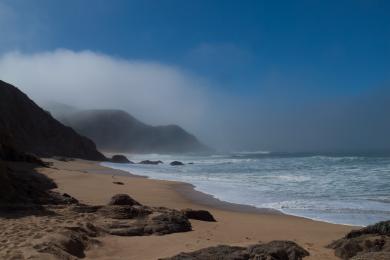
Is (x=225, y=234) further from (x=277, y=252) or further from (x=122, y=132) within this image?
(x=122, y=132)

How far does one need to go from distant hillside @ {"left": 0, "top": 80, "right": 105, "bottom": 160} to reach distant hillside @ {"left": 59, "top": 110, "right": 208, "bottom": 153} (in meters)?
70.7

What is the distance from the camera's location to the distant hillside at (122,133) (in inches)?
5551

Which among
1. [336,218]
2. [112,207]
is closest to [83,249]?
[112,207]

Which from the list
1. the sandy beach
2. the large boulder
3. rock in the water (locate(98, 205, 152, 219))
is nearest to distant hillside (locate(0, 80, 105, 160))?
the sandy beach

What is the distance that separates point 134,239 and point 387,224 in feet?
14.4

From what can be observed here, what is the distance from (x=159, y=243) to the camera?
7.15 meters

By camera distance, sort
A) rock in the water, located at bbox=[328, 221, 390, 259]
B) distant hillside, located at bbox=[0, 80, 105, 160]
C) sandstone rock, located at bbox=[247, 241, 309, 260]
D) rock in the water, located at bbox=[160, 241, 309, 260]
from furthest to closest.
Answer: distant hillside, located at bbox=[0, 80, 105, 160], rock in the water, located at bbox=[328, 221, 390, 259], sandstone rock, located at bbox=[247, 241, 309, 260], rock in the water, located at bbox=[160, 241, 309, 260]

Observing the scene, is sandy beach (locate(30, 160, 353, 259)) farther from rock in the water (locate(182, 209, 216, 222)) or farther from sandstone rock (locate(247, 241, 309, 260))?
sandstone rock (locate(247, 241, 309, 260))

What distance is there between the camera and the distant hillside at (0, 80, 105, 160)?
170 ft

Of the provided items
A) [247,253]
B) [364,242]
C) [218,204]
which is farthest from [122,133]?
[247,253]

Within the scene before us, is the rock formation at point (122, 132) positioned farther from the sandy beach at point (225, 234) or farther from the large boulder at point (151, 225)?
the large boulder at point (151, 225)

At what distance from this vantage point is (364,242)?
20.9 feet

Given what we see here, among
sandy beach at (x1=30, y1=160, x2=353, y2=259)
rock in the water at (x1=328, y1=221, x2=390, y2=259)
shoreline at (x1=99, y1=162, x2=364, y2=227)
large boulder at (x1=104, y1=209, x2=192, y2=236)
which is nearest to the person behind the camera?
rock in the water at (x1=328, y1=221, x2=390, y2=259)

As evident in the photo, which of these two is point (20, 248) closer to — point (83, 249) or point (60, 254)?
point (60, 254)
